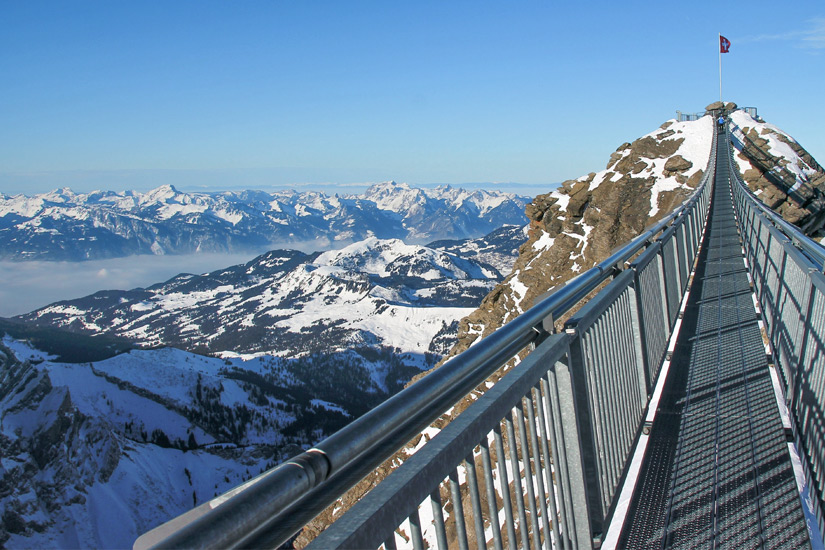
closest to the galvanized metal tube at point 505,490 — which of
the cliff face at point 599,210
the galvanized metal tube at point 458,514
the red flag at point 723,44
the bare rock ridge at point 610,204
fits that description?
the galvanized metal tube at point 458,514

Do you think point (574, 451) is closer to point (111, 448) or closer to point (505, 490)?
point (505, 490)

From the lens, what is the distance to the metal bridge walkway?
3963 millimetres

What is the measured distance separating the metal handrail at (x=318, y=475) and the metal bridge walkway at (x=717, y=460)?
2258mm

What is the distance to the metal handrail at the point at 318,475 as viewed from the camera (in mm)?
1382

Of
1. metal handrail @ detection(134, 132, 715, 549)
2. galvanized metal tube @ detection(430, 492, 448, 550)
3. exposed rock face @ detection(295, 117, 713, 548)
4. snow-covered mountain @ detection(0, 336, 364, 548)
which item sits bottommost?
snow-covered mountain @ detection(0, 336, 364, 548)

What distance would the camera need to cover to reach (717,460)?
4.86 m

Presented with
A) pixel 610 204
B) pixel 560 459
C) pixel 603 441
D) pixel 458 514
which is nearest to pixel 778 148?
pixel 610 204

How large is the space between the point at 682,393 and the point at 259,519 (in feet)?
19.0

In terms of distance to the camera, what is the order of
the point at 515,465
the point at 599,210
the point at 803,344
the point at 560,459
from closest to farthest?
the point at 515,465, the point at 560,459, the point at 803,344, the point at 599,210

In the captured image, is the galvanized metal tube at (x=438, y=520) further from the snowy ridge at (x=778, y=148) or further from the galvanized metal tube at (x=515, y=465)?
the snowy ridge at (x=778, y=148)

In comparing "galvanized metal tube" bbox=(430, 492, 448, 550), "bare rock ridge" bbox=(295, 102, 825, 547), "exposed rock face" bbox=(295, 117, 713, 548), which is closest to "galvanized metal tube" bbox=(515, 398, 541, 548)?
"galvanized metal tube" bbox=(430, 492, 448, 550)

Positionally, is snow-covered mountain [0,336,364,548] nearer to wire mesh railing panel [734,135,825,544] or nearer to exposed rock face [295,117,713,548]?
exposed rock face [295,117,713,548]

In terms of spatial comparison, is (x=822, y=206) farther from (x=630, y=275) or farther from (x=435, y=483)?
(x=435, y=483)

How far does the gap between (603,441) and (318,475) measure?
3104 millimetres
